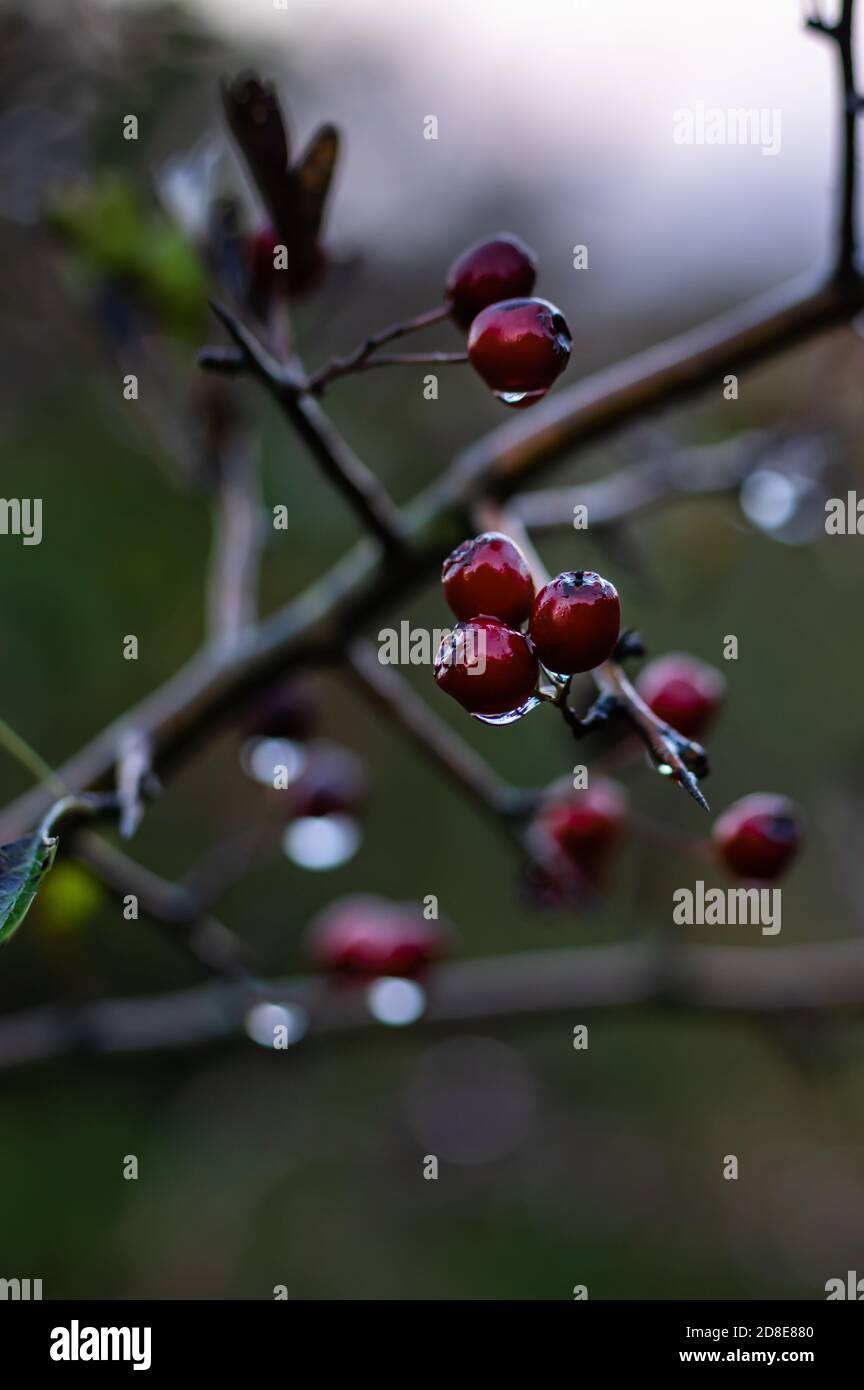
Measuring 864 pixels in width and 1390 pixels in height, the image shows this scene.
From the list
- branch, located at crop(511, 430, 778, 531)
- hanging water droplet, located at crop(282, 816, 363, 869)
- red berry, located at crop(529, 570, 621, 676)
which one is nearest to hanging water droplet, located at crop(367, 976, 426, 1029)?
hanging water droplet, located at crop(282, 816, 363, 869)

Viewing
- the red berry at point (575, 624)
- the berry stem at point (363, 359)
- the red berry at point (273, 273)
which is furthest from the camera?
the red berry at point (273, 273)

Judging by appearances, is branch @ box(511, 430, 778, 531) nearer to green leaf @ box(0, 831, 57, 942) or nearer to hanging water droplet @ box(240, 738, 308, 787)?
hanging water droplet @ box(240, 738, 308, 787)

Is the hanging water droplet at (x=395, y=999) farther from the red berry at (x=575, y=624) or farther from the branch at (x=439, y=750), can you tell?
the red berry at (x=575, y=624)

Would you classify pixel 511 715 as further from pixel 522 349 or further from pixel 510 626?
pixel 522 349

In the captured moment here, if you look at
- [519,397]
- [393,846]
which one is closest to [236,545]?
[519,397]

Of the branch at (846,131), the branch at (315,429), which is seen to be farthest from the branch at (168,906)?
the branch at (846,131)

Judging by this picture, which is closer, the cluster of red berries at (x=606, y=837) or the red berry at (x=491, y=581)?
the red berry at (x=491, y=581)

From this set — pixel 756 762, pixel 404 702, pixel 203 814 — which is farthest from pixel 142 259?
pixel 756 762
